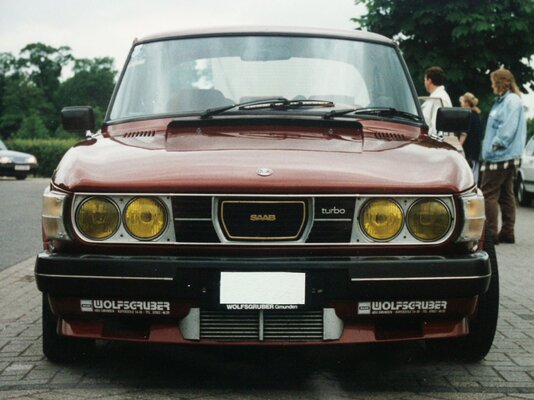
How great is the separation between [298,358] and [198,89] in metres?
1.50

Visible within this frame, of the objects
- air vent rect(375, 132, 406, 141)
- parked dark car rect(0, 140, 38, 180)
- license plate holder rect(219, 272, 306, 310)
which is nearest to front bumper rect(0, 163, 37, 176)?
parked dark car rect(0, 140, 38, 180)

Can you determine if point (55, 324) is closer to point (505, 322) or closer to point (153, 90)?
point (153, 90)

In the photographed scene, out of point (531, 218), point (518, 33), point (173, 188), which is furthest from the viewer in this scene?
point (518, 33)

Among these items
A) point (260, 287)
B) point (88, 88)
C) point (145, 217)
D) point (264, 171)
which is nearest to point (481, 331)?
point (260, 287)

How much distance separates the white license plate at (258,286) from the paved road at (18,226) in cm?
552

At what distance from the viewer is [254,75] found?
554 centimetres

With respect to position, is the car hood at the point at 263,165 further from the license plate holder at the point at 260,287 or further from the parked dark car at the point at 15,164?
the parked dark car at the point at 15,164

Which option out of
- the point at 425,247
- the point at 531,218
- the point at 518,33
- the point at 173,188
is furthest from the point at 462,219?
the point at 518,33

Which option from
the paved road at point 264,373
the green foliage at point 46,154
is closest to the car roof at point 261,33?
the paved road at point 264,373

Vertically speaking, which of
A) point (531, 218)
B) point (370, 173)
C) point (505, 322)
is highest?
point (370, 173)

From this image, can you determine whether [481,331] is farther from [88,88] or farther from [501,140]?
[88,88]

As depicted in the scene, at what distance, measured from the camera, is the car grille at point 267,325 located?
412cm

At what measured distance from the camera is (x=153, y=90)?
554 cm

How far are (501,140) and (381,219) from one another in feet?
24.0
